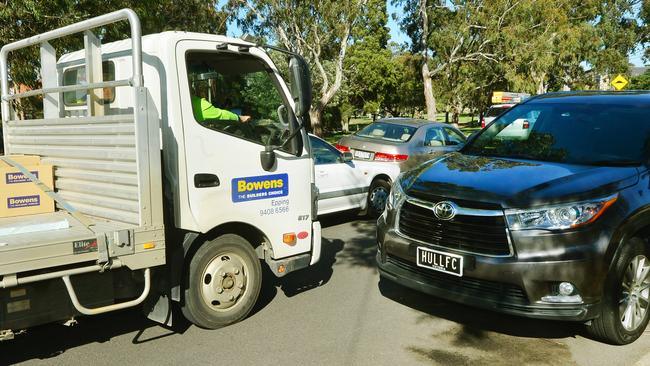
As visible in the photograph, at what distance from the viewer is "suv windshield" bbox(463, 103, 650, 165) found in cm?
457

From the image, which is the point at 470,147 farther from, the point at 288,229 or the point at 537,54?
the point at 537,54

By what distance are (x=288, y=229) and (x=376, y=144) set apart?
5.54m

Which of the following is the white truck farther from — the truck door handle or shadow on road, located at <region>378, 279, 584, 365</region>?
shadow on road, located at <region>378, 279, 584, 365</region>

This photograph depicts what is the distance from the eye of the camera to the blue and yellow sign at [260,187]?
444cm

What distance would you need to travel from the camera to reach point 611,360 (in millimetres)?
3980

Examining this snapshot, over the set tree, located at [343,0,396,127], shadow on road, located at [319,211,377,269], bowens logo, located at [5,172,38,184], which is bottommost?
shadow on road, located at [319,211,377,269]

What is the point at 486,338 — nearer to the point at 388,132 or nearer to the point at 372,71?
the point at 388,132

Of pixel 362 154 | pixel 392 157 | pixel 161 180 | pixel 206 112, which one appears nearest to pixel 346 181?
pixel 392 157

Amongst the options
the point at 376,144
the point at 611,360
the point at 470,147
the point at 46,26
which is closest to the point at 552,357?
the point at 611,360

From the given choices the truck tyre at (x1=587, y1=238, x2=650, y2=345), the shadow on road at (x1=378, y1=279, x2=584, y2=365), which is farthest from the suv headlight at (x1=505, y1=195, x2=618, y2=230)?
the shadow on road at (x1=378, y1=279, x2=584, y2=365)

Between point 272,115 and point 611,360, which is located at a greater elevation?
point 272,115

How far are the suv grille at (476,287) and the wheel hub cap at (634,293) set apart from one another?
86 centimetres

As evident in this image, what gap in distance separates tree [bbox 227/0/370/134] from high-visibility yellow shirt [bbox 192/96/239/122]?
Answer: 20619mm

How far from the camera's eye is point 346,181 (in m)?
8.56
